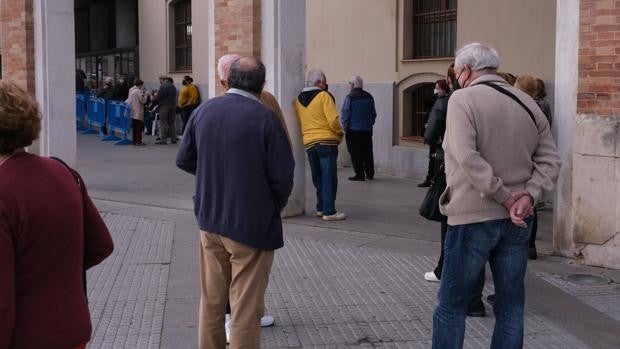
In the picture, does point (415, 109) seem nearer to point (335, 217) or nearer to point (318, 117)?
point (335, 217)

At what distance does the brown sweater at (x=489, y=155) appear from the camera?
4043mm

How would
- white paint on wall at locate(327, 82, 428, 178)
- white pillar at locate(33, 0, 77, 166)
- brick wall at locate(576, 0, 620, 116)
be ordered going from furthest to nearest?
white paint on wall at locate(327, 82, 428, 178) < white pillar at locate(33, 0, 77, 166) < brick wall at locate(576, 0, 620, 116)

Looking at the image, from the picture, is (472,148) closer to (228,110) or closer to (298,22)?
(228,110)

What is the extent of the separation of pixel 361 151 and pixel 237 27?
4295mm

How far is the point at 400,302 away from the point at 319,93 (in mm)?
3696

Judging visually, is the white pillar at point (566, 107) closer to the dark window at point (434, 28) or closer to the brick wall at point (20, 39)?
the dark window at point (434, 28)

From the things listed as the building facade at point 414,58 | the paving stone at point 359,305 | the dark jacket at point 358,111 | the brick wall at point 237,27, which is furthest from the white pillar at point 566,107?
the dark jacket at point 358,111

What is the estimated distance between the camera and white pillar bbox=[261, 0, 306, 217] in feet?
31.7

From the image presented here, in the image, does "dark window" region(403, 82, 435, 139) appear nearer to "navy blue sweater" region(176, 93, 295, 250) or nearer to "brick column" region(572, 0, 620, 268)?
"brick column" region(572, 0, 620, 268)

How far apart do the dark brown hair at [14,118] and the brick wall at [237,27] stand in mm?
7056

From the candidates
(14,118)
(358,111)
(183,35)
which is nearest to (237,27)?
(358,111)

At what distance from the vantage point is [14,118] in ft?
9.02

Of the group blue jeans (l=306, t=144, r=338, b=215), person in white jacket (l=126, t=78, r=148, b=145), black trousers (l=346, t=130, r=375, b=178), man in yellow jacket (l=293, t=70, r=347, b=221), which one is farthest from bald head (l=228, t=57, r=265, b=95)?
person in white jacket (l=126, t=78, r=148, b=145)

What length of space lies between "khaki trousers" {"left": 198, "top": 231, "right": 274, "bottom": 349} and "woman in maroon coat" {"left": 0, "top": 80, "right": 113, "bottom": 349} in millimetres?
1491
